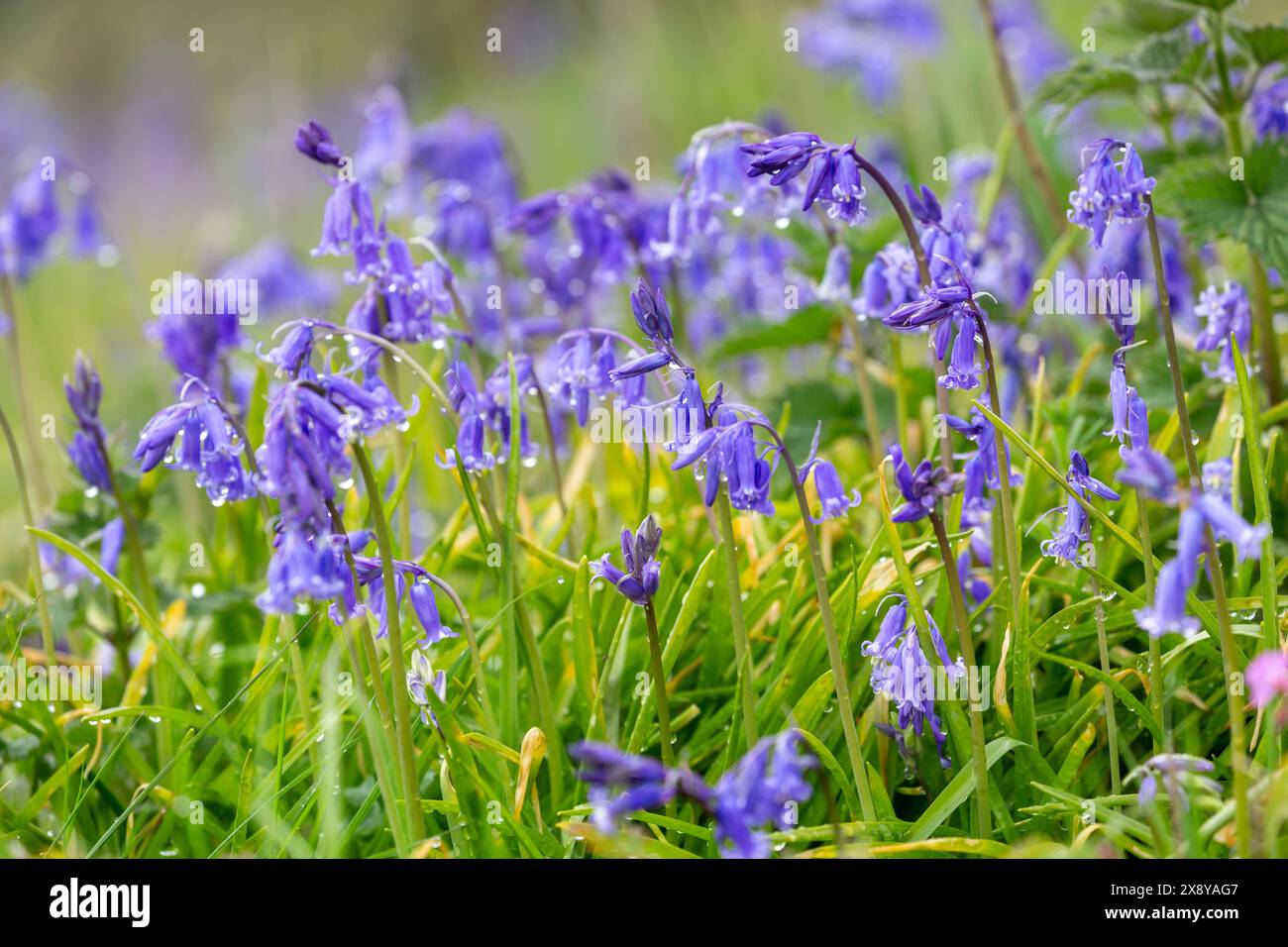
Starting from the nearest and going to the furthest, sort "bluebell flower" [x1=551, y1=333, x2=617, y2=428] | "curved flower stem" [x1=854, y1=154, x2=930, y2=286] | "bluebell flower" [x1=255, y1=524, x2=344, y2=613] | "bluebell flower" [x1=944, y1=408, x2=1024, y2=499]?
"bluebell flower" [x1=255, y1=524, x2=344, y2=613] < "curved flower stem" [x1=854, y1=154, x2=930, y2=286] < "bluebell flower" [x1=944, y1=408, x2=1024, y2=499] < "bluebell flower" [x1=551, y1=333, x2=617, y2=428]

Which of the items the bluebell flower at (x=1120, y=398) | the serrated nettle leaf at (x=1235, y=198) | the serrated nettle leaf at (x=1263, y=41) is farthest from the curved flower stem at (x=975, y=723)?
the serrated nettle leaf at (x=1263, y=41)

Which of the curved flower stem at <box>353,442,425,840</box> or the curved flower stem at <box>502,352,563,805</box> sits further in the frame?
the curved flower stem at <box>502,352,563,805</box>

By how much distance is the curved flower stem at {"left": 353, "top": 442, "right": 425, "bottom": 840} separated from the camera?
2.29 meters

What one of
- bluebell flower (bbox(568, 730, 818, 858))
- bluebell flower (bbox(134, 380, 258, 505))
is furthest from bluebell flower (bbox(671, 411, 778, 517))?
bluebell flower (bbox(134, 380, 258, 505))

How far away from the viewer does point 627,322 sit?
691 cm

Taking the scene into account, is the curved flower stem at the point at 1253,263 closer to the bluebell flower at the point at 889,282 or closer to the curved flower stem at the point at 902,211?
the bluebell flower at the point at 889,282

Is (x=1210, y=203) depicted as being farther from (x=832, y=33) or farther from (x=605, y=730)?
(x=832, y=33)

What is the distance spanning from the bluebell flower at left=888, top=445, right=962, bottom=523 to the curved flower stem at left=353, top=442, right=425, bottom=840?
96 centimetres

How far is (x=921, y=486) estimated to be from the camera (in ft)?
7.46

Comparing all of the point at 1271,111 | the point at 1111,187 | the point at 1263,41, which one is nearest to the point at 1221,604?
→ the point at 1111,187

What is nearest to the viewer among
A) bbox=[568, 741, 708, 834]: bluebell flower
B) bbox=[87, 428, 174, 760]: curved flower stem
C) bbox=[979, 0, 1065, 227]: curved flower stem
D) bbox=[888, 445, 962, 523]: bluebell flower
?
bbox=[568, 741, 708, 834]: bluebell flower

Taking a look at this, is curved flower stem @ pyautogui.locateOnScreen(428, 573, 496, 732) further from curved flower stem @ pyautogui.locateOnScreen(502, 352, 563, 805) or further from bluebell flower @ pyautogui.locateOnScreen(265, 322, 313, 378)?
bluebell flower @ pyautogui.locateOnScreen(265, 322, 313, 378)

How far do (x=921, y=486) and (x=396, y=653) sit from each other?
3.43 feet

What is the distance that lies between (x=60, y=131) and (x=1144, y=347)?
1513cm
